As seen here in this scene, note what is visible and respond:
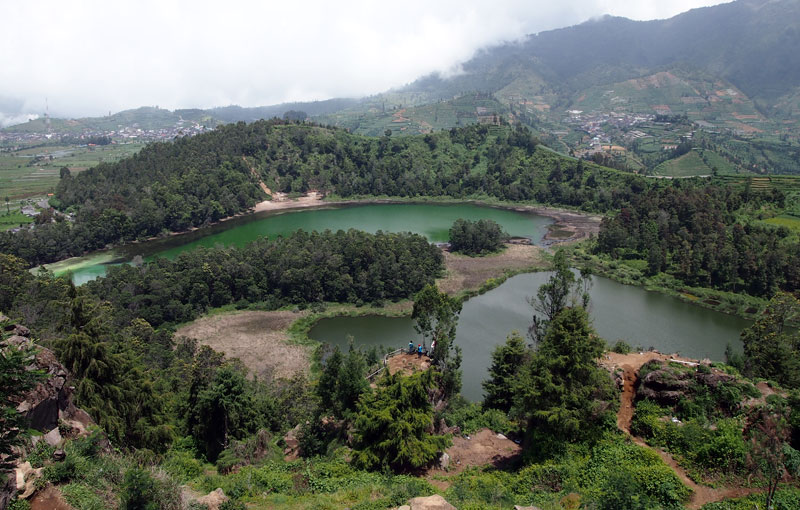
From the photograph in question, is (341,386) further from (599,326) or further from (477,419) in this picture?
(599,326)

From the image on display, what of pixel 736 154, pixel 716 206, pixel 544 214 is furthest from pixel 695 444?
pixel 736 154

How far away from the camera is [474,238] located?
59656 mm

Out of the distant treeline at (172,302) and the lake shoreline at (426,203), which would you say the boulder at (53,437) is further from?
the lake shoreline at (426,203)

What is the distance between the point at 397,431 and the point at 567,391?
6009 millimetres

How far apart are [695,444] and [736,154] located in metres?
142

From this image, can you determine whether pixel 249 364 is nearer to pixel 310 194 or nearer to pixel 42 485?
pixel 42 485

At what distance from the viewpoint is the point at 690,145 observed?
401 ft

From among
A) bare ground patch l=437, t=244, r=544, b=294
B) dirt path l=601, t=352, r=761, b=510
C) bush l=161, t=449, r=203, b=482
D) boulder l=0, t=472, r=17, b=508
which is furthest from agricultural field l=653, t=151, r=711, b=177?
boulder l=0, t=472, r=17, b=508

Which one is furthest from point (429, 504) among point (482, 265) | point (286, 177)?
point (286, 177)

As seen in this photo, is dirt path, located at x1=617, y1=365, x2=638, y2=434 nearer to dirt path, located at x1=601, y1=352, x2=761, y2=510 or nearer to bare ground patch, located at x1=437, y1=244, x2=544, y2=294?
dirt path, located at x1=601, y1=352, x2=761, y2=510

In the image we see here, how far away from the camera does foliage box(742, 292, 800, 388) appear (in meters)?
23.3

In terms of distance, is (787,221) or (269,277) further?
(787,221)

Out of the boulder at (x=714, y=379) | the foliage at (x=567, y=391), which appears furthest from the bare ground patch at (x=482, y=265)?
the boulder at (x=714, y=379)

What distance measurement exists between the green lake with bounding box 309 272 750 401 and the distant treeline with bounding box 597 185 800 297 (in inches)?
245
